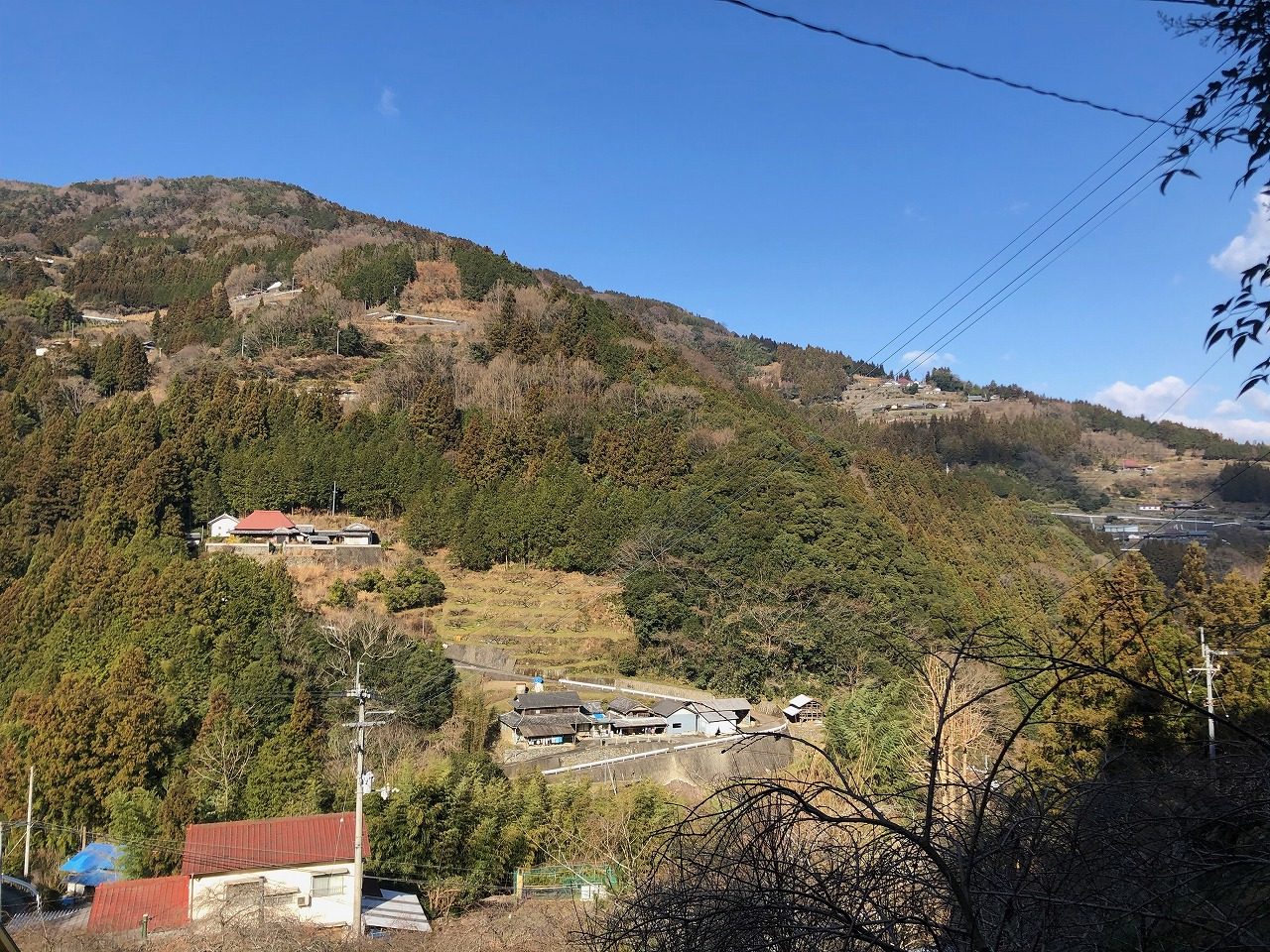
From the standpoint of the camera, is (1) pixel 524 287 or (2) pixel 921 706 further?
(1) pixel 524 287

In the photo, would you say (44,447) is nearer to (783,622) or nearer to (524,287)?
(524,287)

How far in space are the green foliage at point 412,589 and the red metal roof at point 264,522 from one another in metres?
4.54

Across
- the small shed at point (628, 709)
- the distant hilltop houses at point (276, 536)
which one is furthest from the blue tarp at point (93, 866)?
the distant hilltop houses at point (276, 536)

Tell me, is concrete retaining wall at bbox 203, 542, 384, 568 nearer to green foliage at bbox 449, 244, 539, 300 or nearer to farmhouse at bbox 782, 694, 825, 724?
farmhouse at bbox 782, 694, 825, 724

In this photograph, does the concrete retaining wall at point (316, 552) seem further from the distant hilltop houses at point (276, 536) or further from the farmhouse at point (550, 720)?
the farmhouse at point (550, 720)

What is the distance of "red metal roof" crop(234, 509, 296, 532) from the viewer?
79.2ft

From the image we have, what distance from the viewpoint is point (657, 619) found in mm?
19250

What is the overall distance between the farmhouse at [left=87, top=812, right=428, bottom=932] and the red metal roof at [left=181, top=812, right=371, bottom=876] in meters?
0.01

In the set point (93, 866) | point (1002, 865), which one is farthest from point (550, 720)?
point (1002, 865)

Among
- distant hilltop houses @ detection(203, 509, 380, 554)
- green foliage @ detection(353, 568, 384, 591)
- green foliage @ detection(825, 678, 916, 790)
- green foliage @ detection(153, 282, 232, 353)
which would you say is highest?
green foliage @ detection(153, 282, 232, 353)

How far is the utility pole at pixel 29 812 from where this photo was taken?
12539 mm

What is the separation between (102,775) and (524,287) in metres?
27.3

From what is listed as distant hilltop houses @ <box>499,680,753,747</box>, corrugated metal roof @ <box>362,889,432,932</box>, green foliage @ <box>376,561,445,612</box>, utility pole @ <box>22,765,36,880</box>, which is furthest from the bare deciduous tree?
green foliage @ <box>376,561,445,612</box>

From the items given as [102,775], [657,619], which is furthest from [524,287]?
[102,775]
